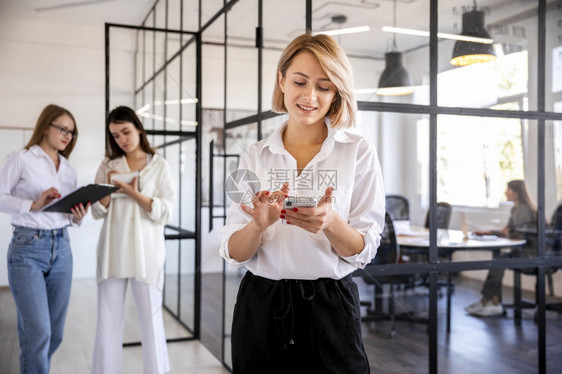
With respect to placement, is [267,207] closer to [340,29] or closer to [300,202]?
[300,202]

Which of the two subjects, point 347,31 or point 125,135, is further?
point 125,135

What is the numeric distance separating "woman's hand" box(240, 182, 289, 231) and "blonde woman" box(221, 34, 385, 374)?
0.16ft

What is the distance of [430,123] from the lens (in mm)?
2363

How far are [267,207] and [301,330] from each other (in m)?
0.29

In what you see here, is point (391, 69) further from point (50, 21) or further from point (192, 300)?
point (50, 21)

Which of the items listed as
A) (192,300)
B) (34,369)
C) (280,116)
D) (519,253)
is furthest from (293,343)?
(192,300)

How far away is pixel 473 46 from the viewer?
8.00 ft

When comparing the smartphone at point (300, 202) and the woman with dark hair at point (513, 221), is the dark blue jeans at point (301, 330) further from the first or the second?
the woman with dark hair at point (513, 221)

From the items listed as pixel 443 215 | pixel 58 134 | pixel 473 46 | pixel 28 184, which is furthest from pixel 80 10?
pixel 443 215

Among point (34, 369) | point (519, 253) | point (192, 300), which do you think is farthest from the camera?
point (192, 300)

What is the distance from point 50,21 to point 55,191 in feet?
8.45

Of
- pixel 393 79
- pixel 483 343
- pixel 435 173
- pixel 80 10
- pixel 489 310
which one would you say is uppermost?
pixel 80 10

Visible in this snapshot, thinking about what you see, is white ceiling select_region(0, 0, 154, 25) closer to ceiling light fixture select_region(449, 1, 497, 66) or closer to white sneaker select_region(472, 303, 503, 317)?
ceiling light fixture select_region(449, 1, 497, 66)

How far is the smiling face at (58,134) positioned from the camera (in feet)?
8.14
